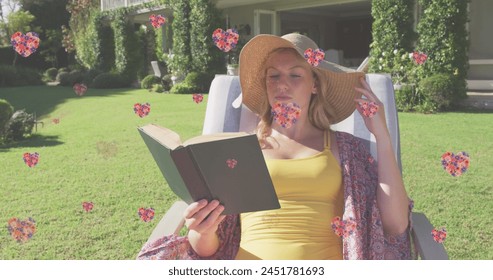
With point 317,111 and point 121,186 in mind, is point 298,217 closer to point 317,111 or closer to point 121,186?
point 317,111

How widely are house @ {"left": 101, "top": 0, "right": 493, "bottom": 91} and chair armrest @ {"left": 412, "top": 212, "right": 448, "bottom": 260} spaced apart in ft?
29.5

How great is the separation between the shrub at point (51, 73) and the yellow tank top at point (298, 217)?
21738 mm

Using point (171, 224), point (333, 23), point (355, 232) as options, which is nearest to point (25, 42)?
point (171, 224)

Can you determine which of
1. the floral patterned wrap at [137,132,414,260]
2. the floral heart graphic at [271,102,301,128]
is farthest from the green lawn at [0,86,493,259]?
the floral heart graphic at [271,102,301,128]

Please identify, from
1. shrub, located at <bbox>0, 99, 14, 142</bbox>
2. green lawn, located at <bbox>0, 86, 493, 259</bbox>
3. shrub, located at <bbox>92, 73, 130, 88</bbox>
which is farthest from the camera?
shrub, located at <bbox>92, 73, 130, 88</bbox>

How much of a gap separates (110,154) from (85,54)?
1585 cm

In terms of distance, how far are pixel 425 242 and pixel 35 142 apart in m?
5.99

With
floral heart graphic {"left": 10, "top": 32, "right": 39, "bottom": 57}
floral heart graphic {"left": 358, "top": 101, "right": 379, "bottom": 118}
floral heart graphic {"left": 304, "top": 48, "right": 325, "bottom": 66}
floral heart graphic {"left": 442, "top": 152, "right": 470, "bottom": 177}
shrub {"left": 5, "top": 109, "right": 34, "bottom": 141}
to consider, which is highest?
floral heart graphic {"left": 10, "top": 32, "right": 39, "bottom": 57}

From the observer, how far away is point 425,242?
1.76 m

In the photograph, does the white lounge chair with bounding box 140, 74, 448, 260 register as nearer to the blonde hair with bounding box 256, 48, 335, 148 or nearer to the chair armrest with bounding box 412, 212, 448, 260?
the chair armrest with bounding box 412, 212, 448, 260

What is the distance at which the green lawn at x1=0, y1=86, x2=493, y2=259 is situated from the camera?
308 centimetres

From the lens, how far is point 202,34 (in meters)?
12.7
